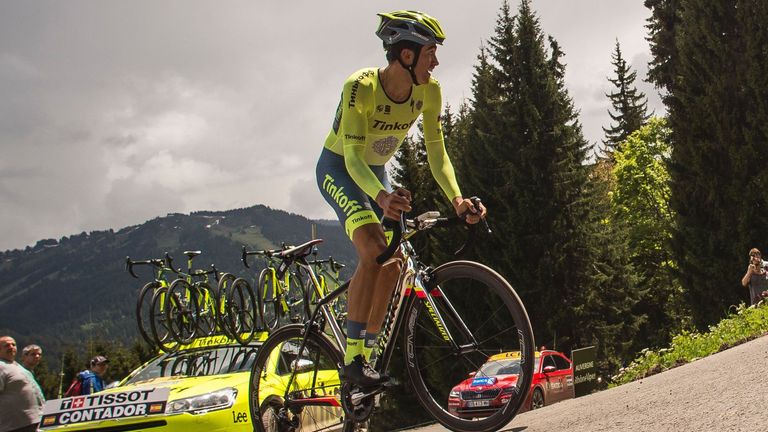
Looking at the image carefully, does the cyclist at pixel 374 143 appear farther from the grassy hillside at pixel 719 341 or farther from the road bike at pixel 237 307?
the road bike at pixel 237 307

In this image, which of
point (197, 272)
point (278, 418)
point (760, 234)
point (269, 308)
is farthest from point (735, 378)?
point (760, 234)

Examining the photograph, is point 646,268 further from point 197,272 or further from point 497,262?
point 197,272

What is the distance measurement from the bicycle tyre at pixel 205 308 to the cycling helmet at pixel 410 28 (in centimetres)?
1066

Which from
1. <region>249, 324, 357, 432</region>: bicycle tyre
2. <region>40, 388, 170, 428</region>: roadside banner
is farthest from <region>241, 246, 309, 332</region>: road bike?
<region>249, 324, 357, 432</region>: bicycle tyre

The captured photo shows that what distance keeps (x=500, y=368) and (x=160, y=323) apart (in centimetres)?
1053

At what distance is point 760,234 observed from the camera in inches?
924

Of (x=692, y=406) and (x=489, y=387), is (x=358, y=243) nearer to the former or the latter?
(x=489, y=387)

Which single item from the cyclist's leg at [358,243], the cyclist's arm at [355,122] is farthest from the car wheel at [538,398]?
the cyclist's arm at [355,122]

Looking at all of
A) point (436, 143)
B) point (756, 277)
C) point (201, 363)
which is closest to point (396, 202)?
point (436, 143)

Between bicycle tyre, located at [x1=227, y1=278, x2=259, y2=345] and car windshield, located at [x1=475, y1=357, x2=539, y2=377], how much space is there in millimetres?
10049

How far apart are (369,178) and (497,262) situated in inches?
957

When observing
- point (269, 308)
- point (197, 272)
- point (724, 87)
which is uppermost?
point (724, 87)

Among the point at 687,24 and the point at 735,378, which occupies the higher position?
the point at 687,24

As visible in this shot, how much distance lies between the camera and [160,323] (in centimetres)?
1342
